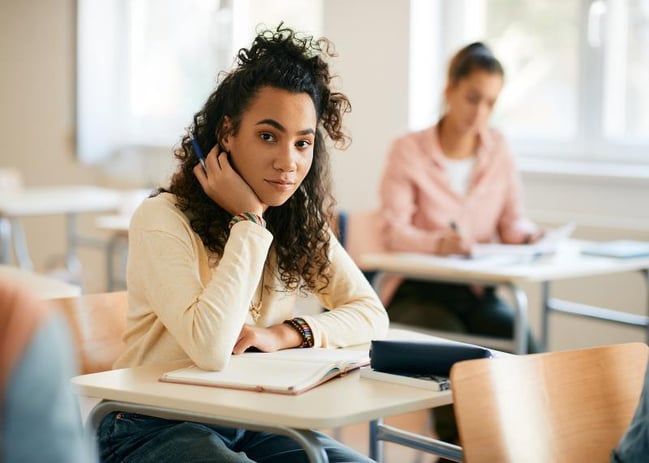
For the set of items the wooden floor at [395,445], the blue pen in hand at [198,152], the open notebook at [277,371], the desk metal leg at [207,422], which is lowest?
the wooden floor at [395,445]

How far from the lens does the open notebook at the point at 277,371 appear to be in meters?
1.63

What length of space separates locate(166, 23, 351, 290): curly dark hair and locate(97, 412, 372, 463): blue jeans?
338mm

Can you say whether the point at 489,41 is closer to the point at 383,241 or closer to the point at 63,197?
the point at 383,241

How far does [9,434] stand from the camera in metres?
0.77

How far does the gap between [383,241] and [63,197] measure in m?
2.16

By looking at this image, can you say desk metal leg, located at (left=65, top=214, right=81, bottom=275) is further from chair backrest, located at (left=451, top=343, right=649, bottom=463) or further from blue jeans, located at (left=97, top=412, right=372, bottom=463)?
chair backrest, located at (left=451, top=343, right=649, bottom=463)

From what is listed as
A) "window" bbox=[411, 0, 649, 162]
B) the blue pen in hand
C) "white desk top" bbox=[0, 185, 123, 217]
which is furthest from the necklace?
"white desk top" bbox=[0, 185, 123, 217]

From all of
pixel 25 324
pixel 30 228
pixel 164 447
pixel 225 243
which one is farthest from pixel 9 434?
pixel 30 228

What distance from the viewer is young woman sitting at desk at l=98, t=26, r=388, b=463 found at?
69.3 inches

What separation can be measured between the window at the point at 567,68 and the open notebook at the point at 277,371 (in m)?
2.66

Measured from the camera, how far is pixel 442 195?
140 inches

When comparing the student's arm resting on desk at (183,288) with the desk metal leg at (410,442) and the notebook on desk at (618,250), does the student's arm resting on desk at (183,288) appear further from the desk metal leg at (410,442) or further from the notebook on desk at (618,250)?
the notebook on desk at (618,250)

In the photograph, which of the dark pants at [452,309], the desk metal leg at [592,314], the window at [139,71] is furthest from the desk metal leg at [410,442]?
the window at [139,71]

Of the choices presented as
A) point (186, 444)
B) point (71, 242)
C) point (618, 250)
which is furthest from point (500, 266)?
point (71, 242)
